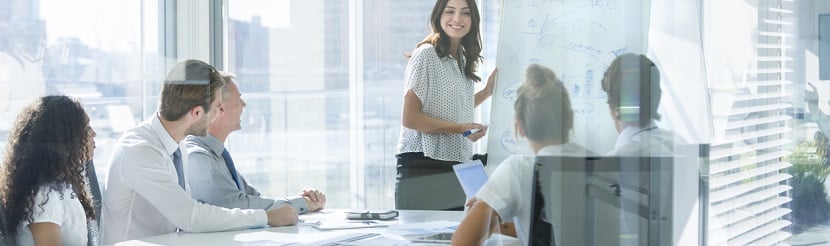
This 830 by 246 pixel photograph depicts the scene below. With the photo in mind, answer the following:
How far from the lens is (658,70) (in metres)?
1.53

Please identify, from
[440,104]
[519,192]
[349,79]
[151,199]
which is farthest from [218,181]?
[349,79]

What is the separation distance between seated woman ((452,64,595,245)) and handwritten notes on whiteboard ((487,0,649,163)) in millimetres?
15

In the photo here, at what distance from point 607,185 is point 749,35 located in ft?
1.20

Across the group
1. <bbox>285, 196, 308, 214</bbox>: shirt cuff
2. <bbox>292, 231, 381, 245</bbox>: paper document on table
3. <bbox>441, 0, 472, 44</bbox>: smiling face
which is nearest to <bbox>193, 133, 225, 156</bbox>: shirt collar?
<bbox>285, 196, 308, 214</bbox>: shirt cuff

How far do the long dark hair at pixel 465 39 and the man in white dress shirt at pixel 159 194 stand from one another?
72cm

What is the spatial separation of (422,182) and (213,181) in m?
0.72

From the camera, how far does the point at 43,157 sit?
7.50 feet

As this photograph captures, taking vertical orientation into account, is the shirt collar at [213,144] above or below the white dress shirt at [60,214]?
above

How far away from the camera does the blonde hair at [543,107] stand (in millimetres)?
1579

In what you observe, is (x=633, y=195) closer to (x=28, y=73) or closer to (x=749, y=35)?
(x=749, y=35)

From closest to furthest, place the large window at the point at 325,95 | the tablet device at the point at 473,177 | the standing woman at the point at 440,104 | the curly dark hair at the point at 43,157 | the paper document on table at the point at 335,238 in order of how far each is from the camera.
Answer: the tablet device at the point at 473,177
the paper document on table at the point at 335,238
the curly dark hair at the point at 43,157
the standing woman at the point at 440,104
the large window at the point at 325,95

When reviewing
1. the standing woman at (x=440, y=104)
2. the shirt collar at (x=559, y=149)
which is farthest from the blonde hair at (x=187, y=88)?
the shirt collar at (x=559, y=149)

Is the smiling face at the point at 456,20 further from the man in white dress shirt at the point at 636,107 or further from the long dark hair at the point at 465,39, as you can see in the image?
the man in white dress shirt at the point at 636,107

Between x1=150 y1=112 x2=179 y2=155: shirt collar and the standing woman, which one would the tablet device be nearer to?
the standing woman
